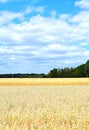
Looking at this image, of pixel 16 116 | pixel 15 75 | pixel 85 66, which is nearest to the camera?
pixel 16 116

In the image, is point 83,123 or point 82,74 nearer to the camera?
point 83,123

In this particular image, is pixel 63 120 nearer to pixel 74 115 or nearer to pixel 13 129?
pixel 74 115

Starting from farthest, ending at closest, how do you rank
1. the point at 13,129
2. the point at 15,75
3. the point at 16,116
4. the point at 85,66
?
the point at 85,66 → the point at 15,75 → the point at 16,116 → the point at 13,129

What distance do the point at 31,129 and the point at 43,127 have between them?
301 mm

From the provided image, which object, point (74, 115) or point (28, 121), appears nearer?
point (28, 121)

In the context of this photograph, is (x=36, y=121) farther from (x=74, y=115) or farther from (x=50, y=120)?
(x=74, y=115)

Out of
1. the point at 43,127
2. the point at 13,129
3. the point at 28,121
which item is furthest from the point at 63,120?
the point at 13,129

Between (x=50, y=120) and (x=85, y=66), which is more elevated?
(x=85, y=66)

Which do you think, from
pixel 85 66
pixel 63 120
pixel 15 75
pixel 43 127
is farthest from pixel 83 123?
pixel 85 66

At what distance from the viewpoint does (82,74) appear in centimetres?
10575

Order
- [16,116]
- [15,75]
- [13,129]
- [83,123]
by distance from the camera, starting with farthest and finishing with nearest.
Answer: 1. [15,75]
2. [16,116]
3. [83,123]
4. [13,129]

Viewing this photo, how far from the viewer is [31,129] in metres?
8.26

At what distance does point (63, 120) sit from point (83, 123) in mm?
753

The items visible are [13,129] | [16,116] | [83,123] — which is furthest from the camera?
[16,116]
